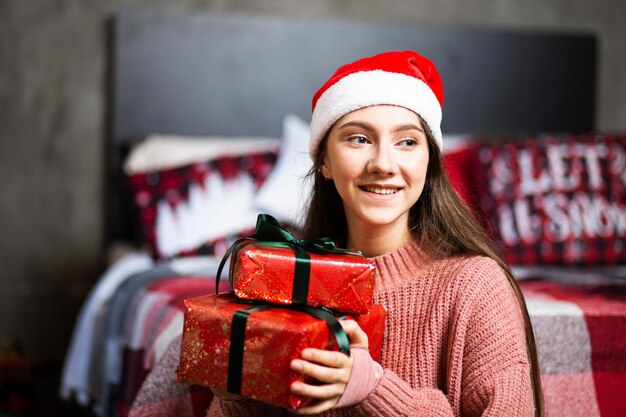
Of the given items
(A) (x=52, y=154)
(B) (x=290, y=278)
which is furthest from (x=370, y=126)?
(A) (x=52, y=154)

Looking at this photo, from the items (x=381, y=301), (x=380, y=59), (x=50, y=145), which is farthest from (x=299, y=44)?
Result: (x=381, y=301)

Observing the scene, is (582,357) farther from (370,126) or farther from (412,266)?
(370,126)

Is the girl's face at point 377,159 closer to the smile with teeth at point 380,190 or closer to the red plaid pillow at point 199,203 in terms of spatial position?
the smile with teeth at point 380,190

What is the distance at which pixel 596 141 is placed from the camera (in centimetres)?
224

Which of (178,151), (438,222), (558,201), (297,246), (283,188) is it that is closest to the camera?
(297,246)

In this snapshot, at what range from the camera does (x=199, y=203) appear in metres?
2.30

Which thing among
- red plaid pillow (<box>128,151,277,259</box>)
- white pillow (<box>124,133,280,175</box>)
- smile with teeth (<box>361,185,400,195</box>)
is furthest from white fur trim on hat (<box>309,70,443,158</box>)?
white pillow (<box>124,133,280,175</box>)

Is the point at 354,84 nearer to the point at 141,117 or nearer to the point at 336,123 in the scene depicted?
the point at 336,123

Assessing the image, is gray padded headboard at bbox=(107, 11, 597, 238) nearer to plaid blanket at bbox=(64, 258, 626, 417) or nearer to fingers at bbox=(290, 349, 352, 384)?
plaid blanket at bbox=(64, 258, 626, 417)

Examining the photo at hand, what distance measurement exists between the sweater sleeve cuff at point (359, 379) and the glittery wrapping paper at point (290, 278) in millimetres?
67

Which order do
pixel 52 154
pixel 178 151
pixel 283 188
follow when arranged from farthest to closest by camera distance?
pixel 52 154, pixel 178 151, pixel 283 188

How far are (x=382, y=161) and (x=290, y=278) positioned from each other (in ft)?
0.81

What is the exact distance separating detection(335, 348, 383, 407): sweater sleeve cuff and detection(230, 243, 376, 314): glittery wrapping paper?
67 mm

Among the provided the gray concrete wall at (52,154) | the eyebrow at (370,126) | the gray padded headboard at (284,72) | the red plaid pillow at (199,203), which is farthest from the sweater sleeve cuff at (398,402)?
the gray concrete wall at (52,154)
